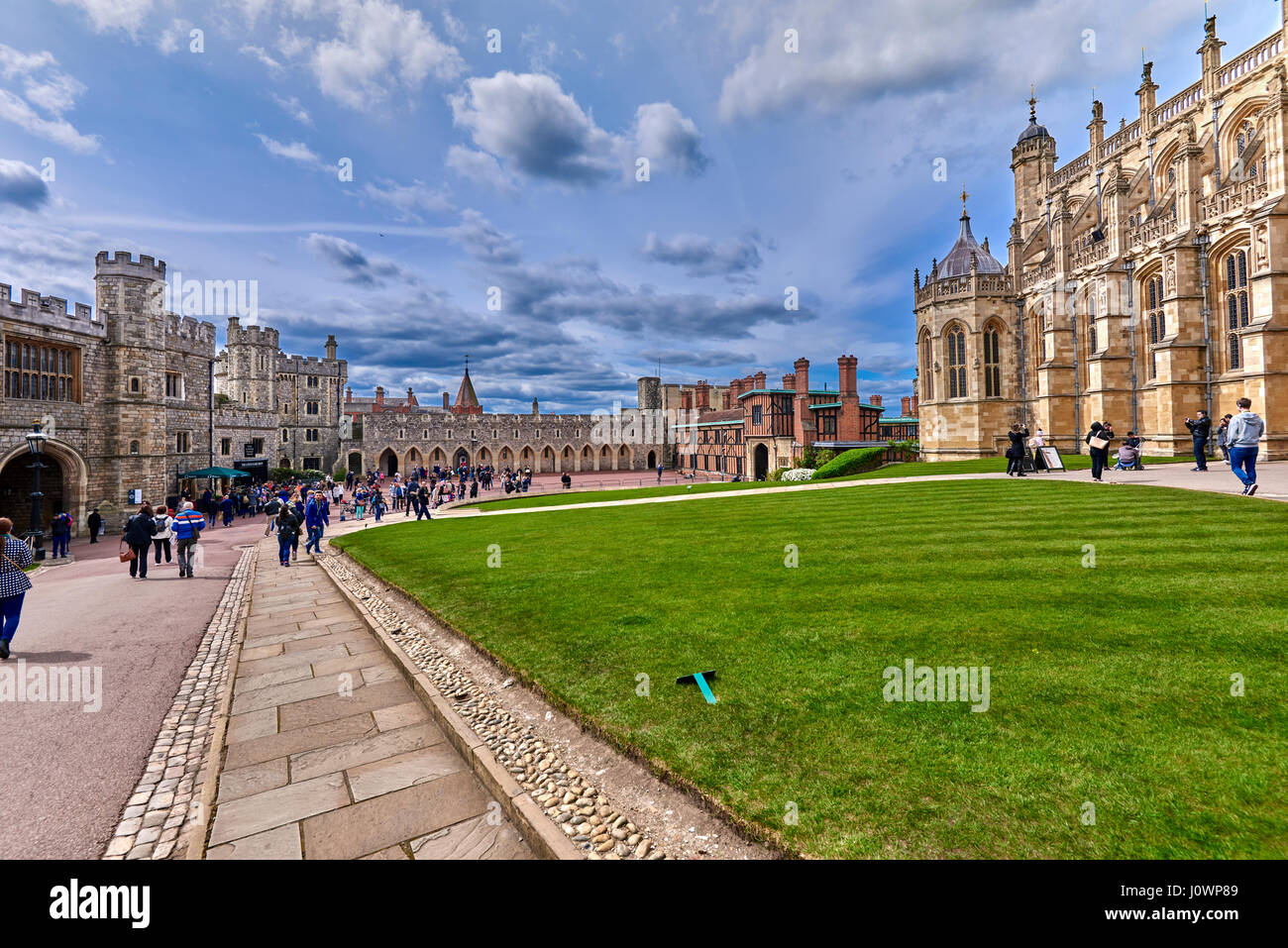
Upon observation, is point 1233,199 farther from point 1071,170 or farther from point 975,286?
point 1071,170

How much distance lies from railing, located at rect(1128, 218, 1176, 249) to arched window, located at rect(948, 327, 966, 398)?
8.59 meters

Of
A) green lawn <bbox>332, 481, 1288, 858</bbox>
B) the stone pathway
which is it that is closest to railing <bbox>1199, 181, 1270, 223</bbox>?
green lawn <bbox>332, 481, 1288, 858</bbox>

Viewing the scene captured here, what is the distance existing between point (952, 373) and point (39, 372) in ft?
147

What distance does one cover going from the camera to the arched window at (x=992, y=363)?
32.5 meters

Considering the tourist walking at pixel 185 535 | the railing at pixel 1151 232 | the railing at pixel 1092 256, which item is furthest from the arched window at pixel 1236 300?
the tourist walking at pixel 185 535

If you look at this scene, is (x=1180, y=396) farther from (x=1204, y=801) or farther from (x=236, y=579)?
(x=236, y=579)

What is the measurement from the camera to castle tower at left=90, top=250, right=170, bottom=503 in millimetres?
25141

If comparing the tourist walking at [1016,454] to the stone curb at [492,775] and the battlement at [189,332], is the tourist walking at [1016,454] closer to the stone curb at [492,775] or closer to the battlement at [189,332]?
the stone curb at [492,775]

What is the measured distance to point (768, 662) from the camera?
206 inches

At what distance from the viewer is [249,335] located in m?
53.8

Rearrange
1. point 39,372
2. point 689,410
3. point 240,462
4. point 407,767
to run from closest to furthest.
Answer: point 407,767 → point 39,372 → point 240,462 → point 689,410

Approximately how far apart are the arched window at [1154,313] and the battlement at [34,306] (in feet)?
156
